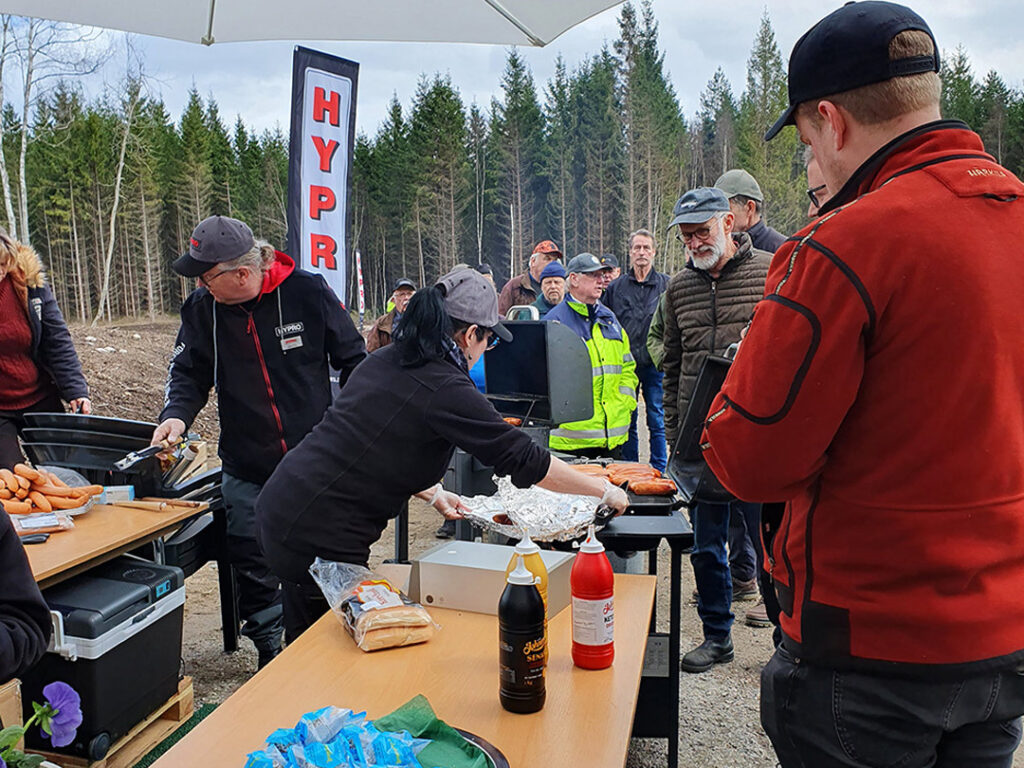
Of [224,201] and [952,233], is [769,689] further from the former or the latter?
[224,201]

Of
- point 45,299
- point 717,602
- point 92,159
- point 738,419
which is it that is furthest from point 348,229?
point 92,159

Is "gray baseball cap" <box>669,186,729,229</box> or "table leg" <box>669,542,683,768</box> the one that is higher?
"gray baseball cap" <box>669,186,729,229</box>

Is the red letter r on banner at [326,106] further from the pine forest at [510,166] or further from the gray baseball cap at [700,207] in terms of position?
the pine forest at [510,166]

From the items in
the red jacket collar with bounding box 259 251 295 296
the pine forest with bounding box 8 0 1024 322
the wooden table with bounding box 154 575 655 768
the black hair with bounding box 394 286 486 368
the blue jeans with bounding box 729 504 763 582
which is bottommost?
the blue jeans with bounding box 729 504 763 582

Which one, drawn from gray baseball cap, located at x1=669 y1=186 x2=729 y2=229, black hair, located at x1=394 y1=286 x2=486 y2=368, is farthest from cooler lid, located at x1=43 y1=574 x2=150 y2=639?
gray baseball cap, located at x1=669 y1=186 x2=729 y2=229

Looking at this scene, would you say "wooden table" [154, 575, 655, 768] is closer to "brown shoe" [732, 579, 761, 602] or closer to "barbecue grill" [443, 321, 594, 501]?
"barbecue grill" [443, 321, 594, 501]

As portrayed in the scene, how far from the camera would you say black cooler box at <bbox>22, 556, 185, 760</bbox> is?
2.45 meters

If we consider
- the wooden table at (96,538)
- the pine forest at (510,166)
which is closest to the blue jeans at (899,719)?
the wooden table at (96,538)

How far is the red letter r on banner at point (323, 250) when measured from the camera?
506cm

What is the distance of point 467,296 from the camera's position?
87.9 inches

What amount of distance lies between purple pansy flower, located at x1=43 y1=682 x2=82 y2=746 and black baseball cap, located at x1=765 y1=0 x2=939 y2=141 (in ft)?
5.27

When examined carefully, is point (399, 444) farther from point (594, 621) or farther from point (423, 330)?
point (594, 621)

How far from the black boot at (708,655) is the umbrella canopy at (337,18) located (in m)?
2.83

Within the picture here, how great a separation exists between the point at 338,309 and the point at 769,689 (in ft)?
8.53
